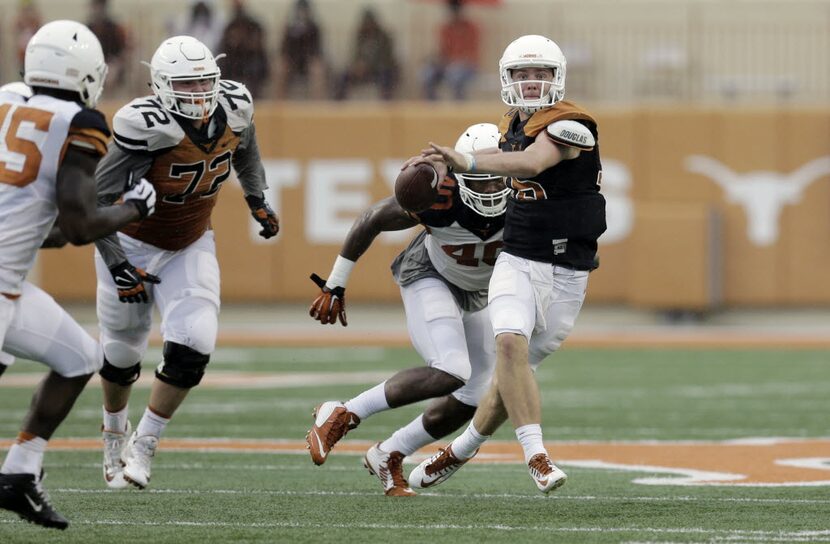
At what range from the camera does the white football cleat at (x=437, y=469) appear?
585cm

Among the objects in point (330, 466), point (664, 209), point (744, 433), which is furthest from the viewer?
point (664, 209)

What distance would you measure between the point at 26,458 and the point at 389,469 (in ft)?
5.52

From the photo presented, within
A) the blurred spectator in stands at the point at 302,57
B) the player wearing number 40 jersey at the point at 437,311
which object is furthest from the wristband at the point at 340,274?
the blurred spectator in stands at the point at 302,57

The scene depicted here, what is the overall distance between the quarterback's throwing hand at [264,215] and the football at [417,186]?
1000 millimetres

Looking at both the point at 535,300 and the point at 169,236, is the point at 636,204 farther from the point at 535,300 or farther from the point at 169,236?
the point at 535,300

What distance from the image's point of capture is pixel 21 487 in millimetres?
4621

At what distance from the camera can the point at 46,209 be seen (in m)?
4.76

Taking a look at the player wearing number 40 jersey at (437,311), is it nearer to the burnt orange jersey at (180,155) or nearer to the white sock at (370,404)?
the white sock at (370,404)

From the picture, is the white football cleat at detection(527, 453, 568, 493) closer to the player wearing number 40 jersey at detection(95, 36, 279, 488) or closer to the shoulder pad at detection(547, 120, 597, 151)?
the shoulder pad at detection(547, 120, 597, 151)

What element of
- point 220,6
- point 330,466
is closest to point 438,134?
point 220,6

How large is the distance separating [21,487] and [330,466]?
8.11 ft

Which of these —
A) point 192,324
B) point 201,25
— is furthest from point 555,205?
point 201,25

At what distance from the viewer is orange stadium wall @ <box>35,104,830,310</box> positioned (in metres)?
15.0

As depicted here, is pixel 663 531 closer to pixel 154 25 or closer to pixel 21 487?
pixel 21 487
